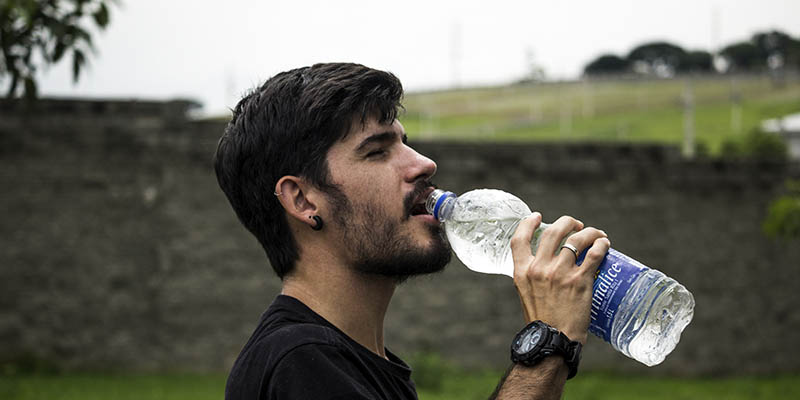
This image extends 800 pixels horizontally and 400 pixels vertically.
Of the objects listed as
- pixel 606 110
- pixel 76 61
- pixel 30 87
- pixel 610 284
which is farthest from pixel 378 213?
pixel 606 110

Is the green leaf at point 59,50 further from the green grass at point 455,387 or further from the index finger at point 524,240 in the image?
the green grass at point 455,387

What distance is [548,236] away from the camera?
6.41 feet

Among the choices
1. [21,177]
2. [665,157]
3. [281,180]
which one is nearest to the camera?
[281,180]

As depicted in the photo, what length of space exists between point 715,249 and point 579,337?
11569 mm

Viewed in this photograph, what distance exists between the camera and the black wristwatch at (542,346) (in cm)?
190

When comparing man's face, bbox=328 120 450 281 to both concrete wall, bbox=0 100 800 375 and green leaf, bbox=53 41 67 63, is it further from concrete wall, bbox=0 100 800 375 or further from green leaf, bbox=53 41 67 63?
concrete wall, bbox=0 100 800 375

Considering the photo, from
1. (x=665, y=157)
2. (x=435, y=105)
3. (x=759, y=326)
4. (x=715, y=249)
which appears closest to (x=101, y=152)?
(x=665, y=157)

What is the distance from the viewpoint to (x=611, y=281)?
6.48 feet

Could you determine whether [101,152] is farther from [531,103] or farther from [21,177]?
[531,103]

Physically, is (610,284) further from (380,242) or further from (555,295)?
(380,242)

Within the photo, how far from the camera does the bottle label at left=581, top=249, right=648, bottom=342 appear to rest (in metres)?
1.97

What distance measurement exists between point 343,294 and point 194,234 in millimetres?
9303

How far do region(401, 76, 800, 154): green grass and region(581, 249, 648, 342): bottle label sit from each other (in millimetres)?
37518

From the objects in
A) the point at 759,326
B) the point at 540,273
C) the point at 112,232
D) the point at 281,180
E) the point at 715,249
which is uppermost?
the point at 281,180
